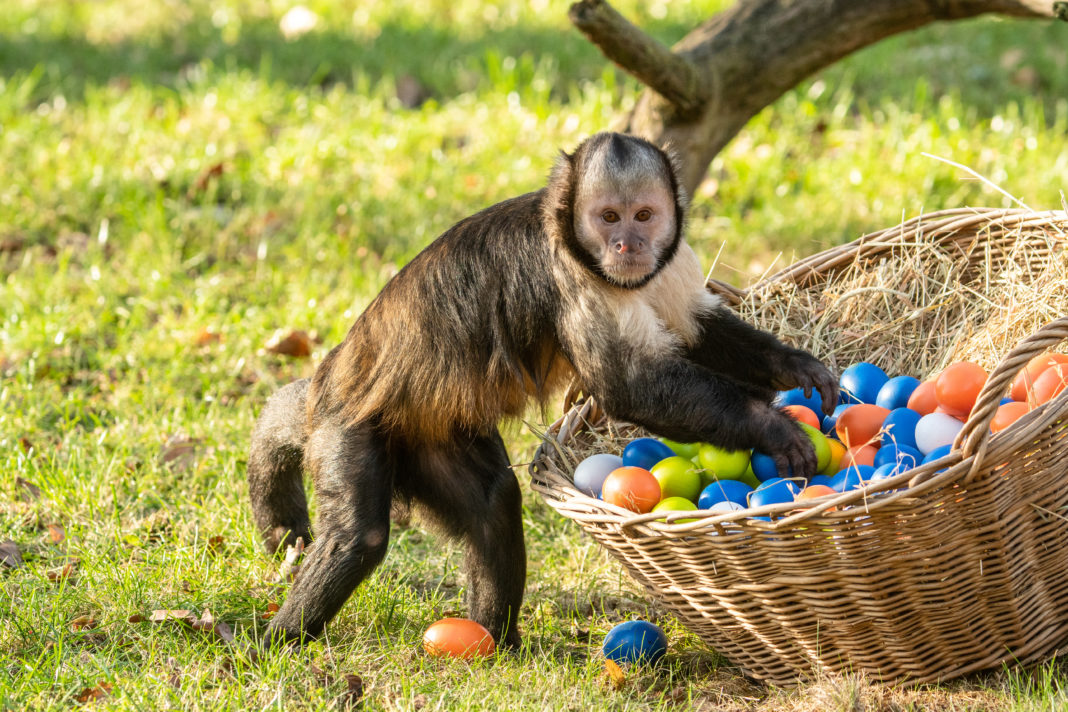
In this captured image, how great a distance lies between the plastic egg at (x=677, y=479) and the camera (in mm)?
3115

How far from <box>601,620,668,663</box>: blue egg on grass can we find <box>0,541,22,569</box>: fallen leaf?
1944 mm

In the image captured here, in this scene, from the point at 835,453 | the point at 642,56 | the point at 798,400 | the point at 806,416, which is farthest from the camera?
the point at 642,56

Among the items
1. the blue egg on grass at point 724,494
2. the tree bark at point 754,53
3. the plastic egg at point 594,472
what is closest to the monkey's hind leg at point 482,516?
the plastic egg at point 594,472

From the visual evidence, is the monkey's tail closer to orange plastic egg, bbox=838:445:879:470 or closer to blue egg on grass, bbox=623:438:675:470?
blue egg on grass, bbox=623:438:675:470

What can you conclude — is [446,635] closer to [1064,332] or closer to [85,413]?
[1064,332]

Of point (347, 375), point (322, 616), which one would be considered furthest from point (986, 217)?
point (322, 616)

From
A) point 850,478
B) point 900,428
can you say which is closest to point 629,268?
point 850,478

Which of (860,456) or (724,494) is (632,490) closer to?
(724,494)

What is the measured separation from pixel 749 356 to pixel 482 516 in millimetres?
945

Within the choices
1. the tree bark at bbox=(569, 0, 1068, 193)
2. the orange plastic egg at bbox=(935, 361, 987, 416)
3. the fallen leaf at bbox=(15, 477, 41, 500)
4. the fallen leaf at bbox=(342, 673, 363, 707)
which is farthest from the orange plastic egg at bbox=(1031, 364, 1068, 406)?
the fallen leaf at bbox=(15, 477, 41, 500)

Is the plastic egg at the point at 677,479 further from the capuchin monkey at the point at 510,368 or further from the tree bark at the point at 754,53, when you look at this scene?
the tree bark at the point at 754,53

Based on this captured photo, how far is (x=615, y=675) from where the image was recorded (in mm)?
3039

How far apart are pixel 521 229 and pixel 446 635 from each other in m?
1.16

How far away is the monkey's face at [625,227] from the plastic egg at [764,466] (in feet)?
1.96
